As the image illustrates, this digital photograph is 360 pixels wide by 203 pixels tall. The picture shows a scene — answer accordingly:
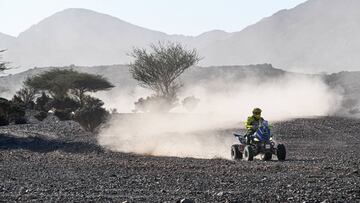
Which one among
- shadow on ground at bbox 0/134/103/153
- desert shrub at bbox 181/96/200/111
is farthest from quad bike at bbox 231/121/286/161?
desert shrub at bbox 181/96/200/111

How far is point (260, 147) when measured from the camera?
20.9 meters

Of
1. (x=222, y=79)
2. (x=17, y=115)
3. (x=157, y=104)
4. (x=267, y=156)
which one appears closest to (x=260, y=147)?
(x=267, y=156)

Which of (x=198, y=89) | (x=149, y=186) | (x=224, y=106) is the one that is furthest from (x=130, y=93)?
(x=149, y=186)

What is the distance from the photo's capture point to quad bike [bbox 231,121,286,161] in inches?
818

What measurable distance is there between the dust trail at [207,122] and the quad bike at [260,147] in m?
3.89

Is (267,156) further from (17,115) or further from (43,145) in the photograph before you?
(17,115)

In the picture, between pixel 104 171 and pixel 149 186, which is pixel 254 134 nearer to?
pixel 104 171

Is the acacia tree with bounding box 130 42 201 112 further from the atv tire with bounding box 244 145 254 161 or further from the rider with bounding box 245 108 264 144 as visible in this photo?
the atv tire with bounding box 244 145 254 161

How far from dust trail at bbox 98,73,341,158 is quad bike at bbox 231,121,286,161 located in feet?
12.8

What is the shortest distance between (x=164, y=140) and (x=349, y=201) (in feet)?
70.9

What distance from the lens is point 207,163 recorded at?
18844 millimetres

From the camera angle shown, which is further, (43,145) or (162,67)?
(162,67)

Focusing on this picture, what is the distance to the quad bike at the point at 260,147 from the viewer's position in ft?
68.1

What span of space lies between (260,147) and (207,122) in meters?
25.9
